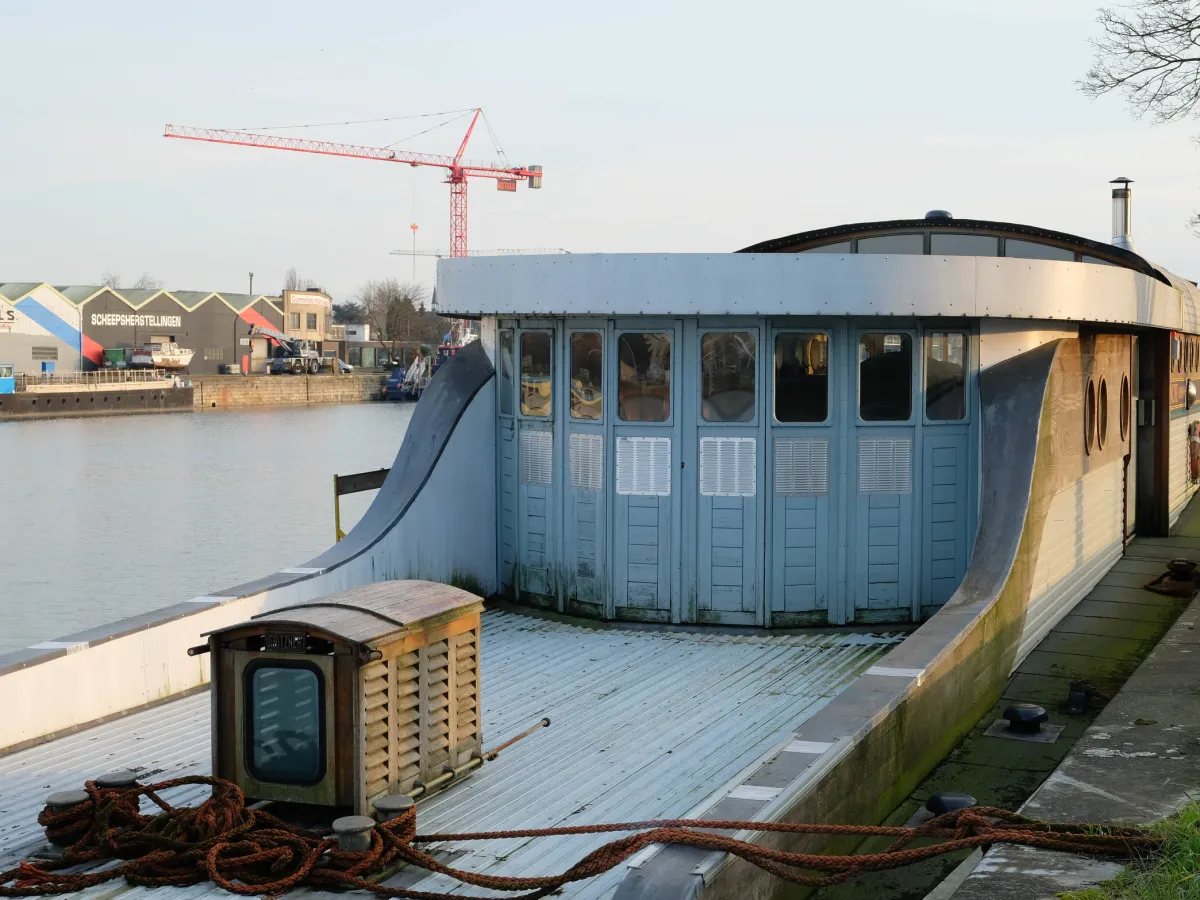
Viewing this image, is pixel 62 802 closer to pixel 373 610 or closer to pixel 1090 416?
pixel 373 610

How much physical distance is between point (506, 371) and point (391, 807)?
5.82 metres

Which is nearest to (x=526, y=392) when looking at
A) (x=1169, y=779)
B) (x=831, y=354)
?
(x=831, y=354)

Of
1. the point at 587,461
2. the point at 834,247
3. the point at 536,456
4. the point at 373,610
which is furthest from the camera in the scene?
the point at 834,247

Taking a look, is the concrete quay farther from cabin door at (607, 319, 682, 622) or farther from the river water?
the river water

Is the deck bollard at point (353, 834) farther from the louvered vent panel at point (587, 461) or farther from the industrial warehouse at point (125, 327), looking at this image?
the industrial warehouse at point (125, 327)

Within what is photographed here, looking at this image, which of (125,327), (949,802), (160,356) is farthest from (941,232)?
(125,327)

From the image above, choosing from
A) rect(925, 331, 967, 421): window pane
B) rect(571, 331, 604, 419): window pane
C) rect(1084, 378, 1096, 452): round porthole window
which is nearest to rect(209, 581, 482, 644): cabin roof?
rect(571, 331, 604, 419): window pane

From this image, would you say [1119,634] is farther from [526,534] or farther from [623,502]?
[526,534]

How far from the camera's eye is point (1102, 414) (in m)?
12.8

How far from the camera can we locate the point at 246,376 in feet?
270

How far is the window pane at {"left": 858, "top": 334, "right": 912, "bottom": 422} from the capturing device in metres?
10.1

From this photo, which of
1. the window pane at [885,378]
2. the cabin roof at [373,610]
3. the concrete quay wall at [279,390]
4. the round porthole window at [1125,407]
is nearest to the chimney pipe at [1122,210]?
the round porthole window at [1125,407]

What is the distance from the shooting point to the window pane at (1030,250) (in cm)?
1328

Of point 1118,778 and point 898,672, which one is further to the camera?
point 898,672
